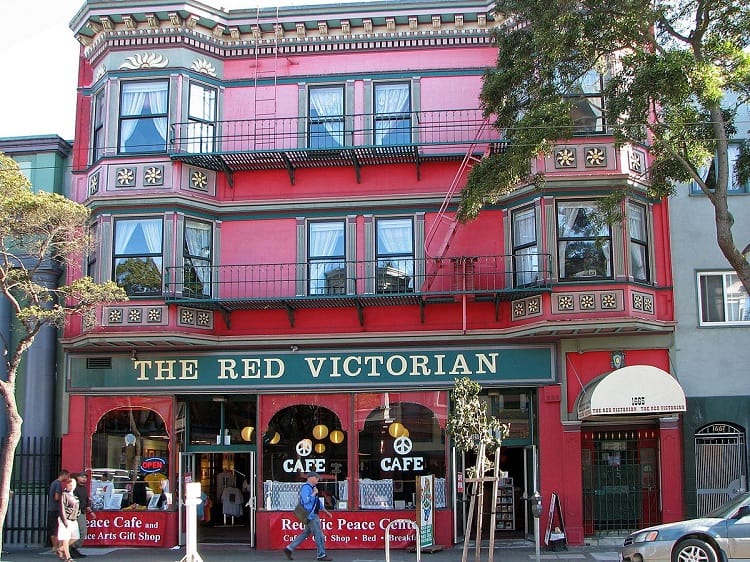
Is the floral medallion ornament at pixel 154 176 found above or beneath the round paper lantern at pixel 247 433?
above

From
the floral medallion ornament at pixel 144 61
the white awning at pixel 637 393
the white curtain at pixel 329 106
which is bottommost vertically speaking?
the white awning at pixel 637 393

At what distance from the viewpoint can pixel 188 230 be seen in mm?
20531

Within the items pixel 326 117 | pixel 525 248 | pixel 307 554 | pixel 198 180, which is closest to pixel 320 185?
pixel 326 117

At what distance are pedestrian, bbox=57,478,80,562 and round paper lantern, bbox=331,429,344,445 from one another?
556cm

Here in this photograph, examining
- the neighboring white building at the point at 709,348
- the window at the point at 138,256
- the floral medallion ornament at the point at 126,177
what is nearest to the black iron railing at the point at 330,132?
the floral medallion ornament at the point at 126,177

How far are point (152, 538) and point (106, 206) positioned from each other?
24.0ft

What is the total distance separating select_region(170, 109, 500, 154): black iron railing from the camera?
67.7 ft

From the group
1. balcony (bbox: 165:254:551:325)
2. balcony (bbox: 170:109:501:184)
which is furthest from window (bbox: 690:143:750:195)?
balcony (bbox: 170:109:501:184)

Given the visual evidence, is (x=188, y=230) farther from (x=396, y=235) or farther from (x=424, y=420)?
(x=424, y=420)

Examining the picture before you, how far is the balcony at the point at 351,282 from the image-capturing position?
771 inches

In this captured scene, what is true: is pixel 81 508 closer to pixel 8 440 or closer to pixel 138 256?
pixel 8 440

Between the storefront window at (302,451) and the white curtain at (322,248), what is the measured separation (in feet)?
9.05

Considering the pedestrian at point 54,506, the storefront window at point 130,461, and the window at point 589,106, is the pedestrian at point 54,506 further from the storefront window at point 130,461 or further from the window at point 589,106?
the window at point 589,106

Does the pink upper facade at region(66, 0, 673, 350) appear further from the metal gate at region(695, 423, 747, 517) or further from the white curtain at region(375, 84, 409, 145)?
the metal gate at region(695, 423, 747, 517)
